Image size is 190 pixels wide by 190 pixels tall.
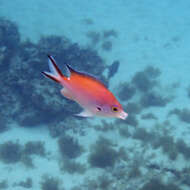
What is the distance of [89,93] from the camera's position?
1451 millimetres

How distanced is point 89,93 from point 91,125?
28.1ft

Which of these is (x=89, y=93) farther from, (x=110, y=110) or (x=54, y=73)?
(x=54, y=73)

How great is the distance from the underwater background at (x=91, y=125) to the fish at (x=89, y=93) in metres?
5.53

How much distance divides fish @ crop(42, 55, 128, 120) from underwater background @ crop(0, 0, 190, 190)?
553cm

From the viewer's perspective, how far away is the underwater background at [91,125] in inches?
286

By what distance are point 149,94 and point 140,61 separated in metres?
4.29

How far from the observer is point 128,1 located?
88.1 feet

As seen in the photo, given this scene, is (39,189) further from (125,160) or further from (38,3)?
(38,3)

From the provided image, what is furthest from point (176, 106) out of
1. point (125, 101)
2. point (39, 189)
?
point (39, 189)

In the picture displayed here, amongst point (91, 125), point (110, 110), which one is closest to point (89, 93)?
point (110, 110)

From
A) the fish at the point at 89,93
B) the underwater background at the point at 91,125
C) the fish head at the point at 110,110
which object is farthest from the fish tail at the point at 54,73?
the underwater background at the point at 91,125

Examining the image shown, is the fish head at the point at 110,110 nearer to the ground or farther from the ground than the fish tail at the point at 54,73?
nearer to the ground

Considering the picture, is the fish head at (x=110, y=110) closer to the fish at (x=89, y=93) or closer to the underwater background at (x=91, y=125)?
the fish at (x=89, y=93)

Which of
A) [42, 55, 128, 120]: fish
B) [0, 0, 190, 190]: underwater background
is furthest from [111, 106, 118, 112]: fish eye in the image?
[0, 0, 190, 190]: underwater background
